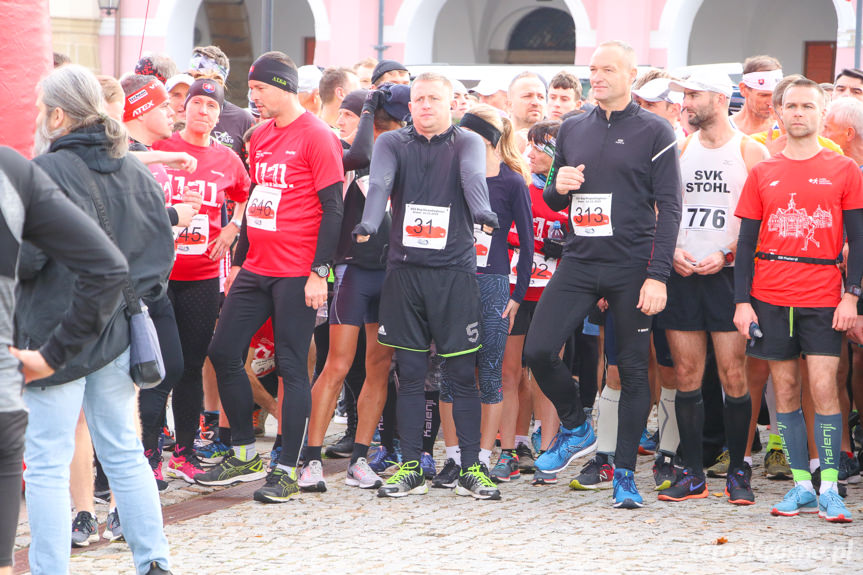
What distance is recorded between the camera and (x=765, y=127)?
303 inches

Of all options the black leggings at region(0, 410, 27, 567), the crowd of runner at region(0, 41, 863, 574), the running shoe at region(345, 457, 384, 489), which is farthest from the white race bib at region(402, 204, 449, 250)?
the black leggings at region(0, 410, 27, 567)

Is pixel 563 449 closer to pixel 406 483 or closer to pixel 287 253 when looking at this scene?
pixel 406 483

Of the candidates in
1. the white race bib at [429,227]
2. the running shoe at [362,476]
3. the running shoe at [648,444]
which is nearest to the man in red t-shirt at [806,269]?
the white race bib at [429,227]

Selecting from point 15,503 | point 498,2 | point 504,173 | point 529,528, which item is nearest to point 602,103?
point 504,173

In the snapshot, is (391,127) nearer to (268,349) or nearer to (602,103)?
(602,103)

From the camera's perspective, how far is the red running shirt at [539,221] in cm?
691

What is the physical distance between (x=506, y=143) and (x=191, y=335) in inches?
78.4

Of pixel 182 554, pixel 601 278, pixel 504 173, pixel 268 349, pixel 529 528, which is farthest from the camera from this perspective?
pixel 268 349

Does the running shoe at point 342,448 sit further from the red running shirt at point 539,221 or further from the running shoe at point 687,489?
the running shoe at point 687,489

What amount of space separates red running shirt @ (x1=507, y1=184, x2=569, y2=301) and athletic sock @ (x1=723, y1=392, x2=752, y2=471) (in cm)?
134

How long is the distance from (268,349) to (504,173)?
193 centimetres

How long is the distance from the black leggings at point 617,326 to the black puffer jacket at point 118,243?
2244 mm

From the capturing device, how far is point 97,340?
3902 millimetres

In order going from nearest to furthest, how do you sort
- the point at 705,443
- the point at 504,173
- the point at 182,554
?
the point at 182,554, the point at 504,173, the point at 705,443
